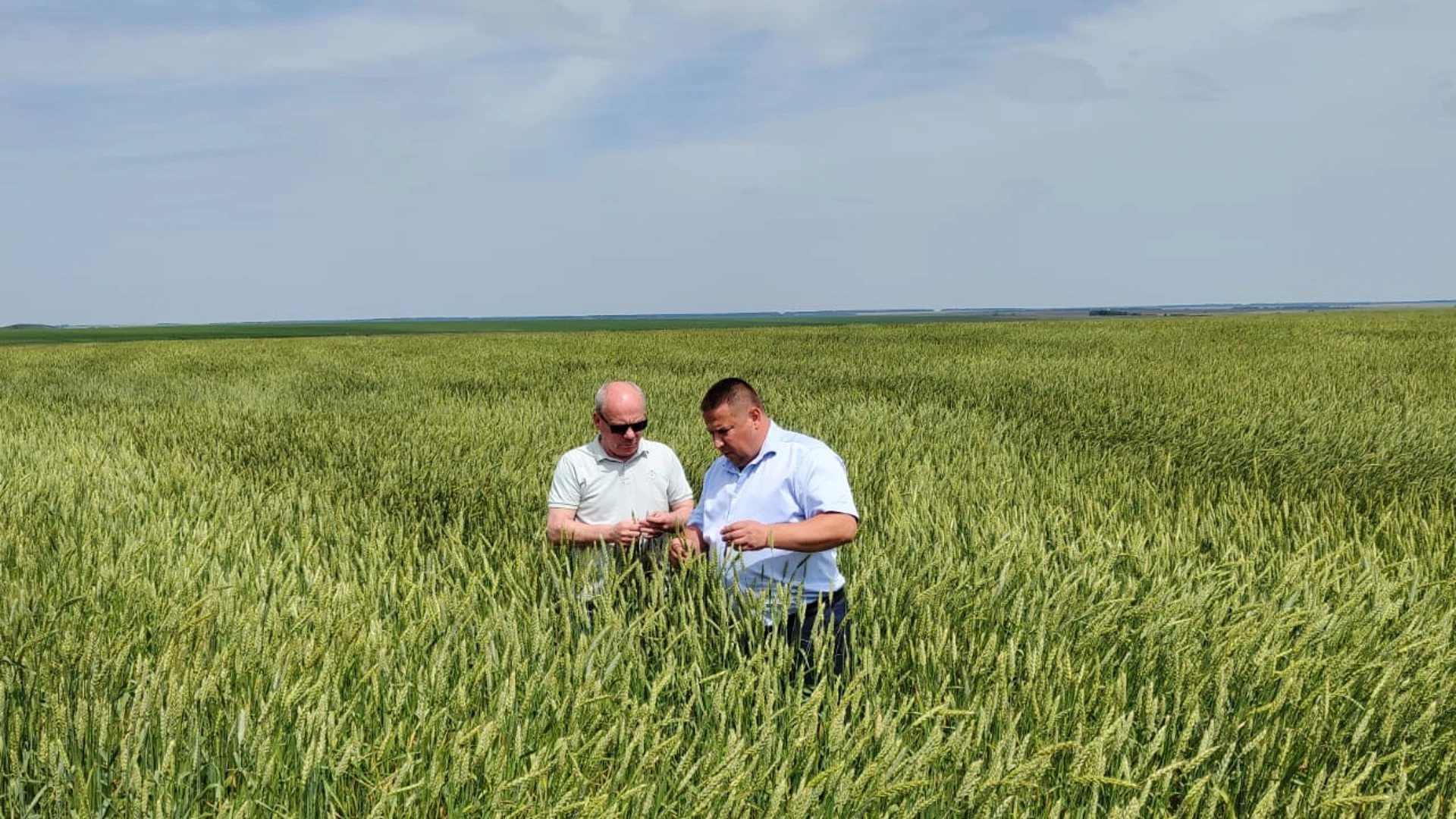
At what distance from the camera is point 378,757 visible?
6.98 ft

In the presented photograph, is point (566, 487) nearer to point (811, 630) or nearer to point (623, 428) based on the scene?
point (623, 428)

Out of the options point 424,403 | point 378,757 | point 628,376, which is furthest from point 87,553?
point 628,376

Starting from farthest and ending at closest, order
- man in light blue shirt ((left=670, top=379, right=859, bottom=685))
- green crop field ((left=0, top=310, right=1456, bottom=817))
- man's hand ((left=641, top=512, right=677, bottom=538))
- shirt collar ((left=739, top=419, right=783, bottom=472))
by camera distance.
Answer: man's hand ((left=641, top=512, right=677, bottom=538)) → shirt collar ((left=739, top=419, right=783, bottom=472)) → man in light blue shirt ((left=670, top=379, right=859, bottom=685)) → green crop field ((left=0, top=310, right=1456, bottom=817))

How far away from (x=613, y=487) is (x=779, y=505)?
0.95m

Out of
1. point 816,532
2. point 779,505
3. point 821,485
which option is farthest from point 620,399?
point 816,532

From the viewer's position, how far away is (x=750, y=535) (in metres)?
3.06

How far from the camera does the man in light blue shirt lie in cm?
320

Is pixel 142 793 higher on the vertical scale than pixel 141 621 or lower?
higher

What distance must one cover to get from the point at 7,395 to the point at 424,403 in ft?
26.4

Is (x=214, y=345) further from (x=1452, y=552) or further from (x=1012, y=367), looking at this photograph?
(x=1452, y=552)

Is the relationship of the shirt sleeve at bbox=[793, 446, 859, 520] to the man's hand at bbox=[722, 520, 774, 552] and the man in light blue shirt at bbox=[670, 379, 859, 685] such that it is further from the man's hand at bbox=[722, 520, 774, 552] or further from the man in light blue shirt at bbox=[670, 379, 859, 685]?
the man's hand at bbox=[722, 520, 774, 552]

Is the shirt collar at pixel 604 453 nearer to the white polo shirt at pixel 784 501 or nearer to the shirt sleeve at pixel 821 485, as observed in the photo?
the white polo shirt at pixel 784 501

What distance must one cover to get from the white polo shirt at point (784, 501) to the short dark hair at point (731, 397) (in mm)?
151

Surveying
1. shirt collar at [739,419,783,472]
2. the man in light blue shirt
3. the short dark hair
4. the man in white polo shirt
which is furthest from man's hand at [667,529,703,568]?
the short dark hair
